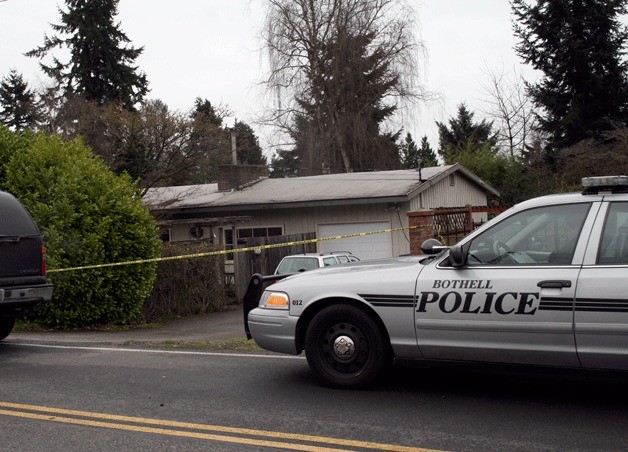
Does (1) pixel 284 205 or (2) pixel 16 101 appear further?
(2) pixel 16 101

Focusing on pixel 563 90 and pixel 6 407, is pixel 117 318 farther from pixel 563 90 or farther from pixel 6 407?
pixel 563 90

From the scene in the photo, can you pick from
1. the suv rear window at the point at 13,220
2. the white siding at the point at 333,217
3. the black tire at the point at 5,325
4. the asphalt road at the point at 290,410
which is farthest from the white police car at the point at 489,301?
the white siding at the point at 333,217

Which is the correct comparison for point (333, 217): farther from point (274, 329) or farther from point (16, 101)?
point (16, 101)

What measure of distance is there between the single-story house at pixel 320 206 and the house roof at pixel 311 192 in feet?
0.10

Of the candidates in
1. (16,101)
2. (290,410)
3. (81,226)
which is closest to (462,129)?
(16,101)

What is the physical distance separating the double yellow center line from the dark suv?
3.32m

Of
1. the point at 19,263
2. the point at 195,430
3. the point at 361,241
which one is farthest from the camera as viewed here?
the point at 361,241

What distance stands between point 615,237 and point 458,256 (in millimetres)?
1182

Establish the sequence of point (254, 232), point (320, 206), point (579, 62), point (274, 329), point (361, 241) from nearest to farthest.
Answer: point (274, 329)
point (361, 241)
point (320, 206)
point (254, 232)
point (579, 62)

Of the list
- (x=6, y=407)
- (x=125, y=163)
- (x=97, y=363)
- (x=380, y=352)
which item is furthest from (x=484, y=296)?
(x=125, y=163)

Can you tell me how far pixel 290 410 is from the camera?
19.1 feet

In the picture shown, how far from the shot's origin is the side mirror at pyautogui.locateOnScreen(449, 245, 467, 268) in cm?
587

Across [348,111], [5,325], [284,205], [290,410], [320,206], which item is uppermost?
[348,111]

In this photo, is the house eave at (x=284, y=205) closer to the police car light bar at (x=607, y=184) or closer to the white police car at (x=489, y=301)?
the white police car at (x=489, y=301)
